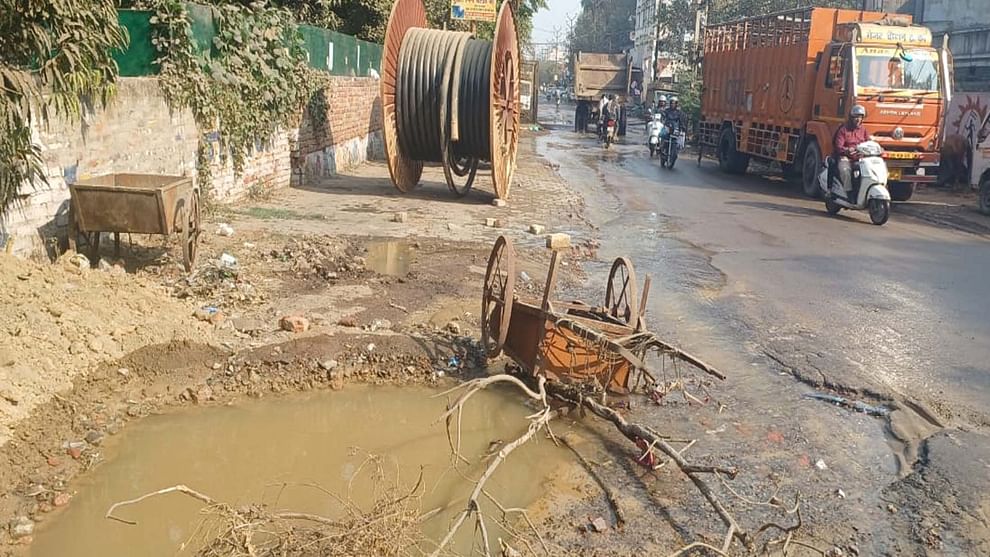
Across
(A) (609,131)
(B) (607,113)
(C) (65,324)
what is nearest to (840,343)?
Answer: (C) (65,324)

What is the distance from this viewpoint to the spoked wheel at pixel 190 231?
7066mm

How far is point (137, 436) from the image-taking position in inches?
189

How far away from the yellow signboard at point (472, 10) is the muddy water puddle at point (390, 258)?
46.7 feet

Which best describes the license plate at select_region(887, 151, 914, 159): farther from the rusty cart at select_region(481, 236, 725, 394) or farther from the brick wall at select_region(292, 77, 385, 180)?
the rusty cart at select_region(481, 236, 725, 394)

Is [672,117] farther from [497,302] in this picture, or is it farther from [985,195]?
[497,302]

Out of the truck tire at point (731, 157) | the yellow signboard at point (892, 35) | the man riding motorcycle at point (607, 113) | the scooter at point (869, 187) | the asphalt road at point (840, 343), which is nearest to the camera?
the asphalt road at point (840, 343)

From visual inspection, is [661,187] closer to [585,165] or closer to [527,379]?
[585,165]

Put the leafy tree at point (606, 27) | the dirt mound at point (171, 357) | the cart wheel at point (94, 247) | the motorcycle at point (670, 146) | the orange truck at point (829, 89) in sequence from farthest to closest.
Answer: the leafy tree at point (606, 27) < the motorcycle at point (670, 146) < the orange truck at point (829, 89) < the cart wheel at point (94, 247) < the dirt mound at point (171, 357)

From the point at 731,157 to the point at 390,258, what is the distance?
1329 cm

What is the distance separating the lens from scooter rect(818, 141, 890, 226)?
1268cm

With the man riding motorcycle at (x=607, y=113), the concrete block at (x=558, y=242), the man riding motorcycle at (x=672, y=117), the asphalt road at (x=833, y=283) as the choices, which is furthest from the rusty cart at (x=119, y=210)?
the man riding motorcycle at (x=607, y=113)

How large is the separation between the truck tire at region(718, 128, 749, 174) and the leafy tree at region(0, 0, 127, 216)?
1555 centimetres

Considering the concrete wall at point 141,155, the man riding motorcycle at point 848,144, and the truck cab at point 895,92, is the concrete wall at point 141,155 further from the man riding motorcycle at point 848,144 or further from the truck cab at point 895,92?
the truck cab at point 895,92

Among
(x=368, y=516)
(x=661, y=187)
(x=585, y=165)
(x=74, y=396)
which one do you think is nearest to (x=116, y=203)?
(x=74, y=396)
